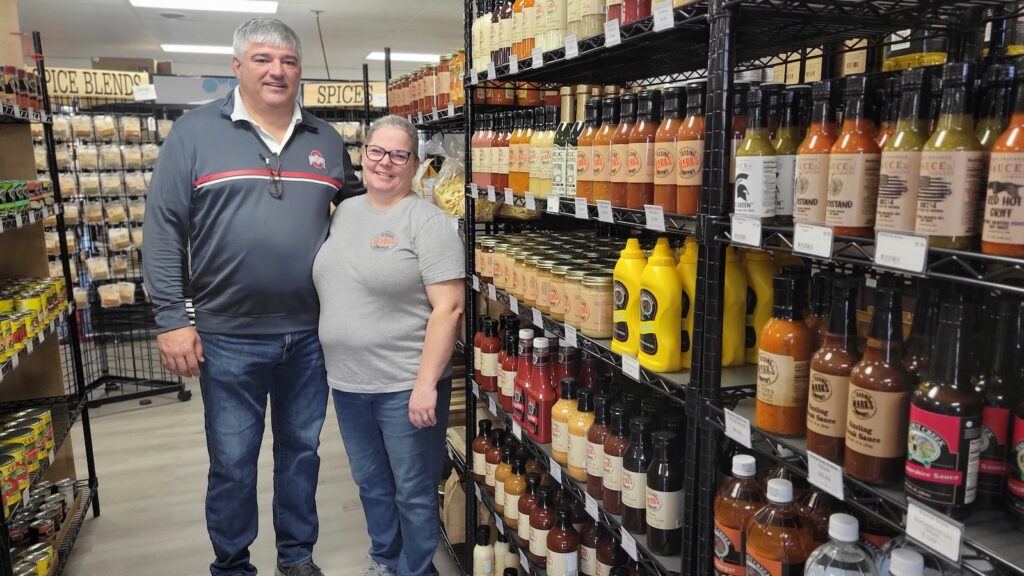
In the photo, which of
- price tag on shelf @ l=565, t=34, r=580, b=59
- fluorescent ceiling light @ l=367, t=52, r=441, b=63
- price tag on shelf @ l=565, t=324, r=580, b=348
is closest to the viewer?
price tag on shelf @ l=565, t=34, r=580, b=59

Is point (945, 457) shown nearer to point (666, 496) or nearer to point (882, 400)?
point (882, 400)

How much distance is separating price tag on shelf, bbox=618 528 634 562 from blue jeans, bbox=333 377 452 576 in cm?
95

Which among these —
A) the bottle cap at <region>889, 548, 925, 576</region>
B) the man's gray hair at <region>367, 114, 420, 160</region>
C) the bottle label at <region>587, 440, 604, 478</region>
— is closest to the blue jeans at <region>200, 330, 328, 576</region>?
the man's gray hair at <region>367, 114, 420, 160</region>

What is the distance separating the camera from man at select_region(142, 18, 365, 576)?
2.52m

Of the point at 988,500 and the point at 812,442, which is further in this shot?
the point at 812,442

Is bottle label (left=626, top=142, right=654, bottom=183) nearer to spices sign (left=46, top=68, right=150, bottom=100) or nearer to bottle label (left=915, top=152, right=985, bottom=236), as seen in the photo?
bottle label (left=915, top=152, right=985, bottom=236)

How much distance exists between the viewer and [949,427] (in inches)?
39.2

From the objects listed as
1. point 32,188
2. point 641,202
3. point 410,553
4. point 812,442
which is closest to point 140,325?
point 32,188

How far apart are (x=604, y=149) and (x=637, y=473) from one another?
0.78 metres

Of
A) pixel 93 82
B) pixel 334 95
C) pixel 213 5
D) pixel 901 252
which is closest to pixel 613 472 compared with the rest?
pixel 901 252

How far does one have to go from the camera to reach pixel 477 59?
104 inches

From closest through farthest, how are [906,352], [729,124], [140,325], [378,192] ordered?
1. [906,352]
2. [729,124]
3. [378,192]
4. [140,325]

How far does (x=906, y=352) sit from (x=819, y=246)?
0.26m

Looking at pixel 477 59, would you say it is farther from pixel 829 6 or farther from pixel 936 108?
pixel 936 108
